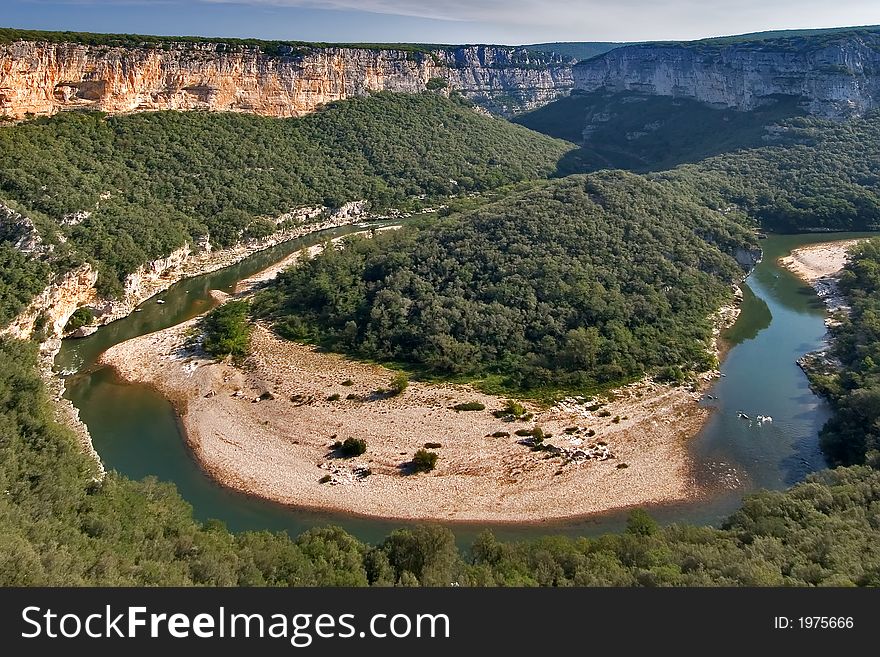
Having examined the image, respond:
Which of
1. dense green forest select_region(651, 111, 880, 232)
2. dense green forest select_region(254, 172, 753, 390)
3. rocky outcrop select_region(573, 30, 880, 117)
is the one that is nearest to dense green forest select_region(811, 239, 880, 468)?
dense green forest select_region(254, 172, 753, 390)

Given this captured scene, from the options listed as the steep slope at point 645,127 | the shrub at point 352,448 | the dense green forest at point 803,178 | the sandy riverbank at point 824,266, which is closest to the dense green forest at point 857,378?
the sandy riverbank at point 824,266

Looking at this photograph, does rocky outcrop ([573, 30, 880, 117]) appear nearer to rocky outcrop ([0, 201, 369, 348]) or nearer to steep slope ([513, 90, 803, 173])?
steep slope ([513, 90, 803, 173])

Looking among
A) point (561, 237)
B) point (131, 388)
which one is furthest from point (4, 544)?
point (561, 237)

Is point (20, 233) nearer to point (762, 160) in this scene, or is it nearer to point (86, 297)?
point (86, 297)

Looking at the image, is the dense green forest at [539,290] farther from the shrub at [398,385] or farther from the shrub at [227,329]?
the shrub at [398,385]
